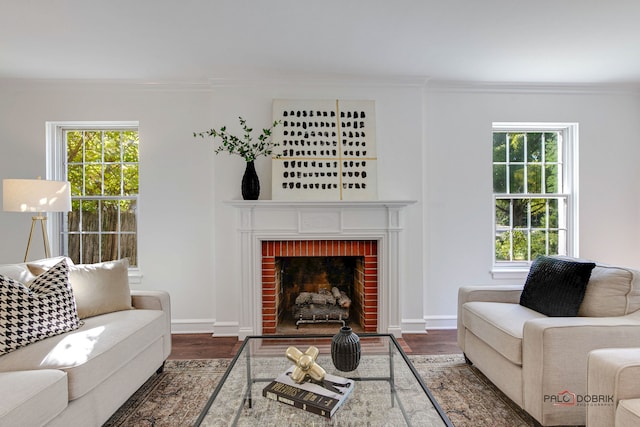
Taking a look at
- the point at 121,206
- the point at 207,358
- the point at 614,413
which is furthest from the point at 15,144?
the point at 614,413

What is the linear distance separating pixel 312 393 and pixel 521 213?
3.21m

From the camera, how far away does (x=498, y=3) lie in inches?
86.7

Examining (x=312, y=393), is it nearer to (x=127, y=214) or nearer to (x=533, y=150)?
(x=127, y=214)

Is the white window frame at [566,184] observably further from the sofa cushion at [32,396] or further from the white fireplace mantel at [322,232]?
the sofa cushion at [32,396]

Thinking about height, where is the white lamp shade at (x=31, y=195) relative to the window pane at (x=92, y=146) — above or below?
below

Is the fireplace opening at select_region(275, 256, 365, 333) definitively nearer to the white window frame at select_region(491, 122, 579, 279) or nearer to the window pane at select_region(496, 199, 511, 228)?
the white window frame at select_region(491, 122, 579, 279)

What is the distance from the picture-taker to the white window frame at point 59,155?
352cm

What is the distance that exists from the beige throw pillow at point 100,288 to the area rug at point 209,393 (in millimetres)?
588

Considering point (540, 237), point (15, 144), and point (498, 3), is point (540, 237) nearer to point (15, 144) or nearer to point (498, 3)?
point (498, 3)

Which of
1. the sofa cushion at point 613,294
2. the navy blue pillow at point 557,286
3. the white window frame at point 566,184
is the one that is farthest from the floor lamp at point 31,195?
the white window frame at point 566,184

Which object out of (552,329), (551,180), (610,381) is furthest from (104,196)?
(551,180)

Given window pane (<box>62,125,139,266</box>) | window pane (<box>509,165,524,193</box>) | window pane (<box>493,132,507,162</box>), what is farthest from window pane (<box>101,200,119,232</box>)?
window pane (<box>509,165,524,193</box>)

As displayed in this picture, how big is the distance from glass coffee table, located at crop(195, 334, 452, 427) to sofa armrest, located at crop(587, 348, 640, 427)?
2.31ft

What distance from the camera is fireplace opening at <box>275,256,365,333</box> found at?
3486mm
